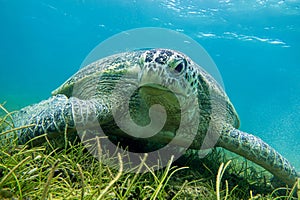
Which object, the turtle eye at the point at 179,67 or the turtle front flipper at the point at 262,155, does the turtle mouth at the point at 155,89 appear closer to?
the turtle eye at the point at 179,67

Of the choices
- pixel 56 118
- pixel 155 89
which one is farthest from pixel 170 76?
pixel 56 118

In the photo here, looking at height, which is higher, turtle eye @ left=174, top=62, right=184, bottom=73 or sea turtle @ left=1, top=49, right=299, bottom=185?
turtle eye @ left=174, top=62, right=184, bottom=73

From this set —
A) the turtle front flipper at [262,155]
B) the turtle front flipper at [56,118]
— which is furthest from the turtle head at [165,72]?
the turtle front flipper at [262,155]

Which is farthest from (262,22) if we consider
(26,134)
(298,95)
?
(298,95)

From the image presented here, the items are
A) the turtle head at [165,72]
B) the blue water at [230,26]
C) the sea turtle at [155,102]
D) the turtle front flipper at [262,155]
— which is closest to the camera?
the turtle head at [165,72]

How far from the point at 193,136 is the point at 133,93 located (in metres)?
0.97

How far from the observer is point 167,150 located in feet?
11.6

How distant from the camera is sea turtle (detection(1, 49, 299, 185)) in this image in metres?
2.67

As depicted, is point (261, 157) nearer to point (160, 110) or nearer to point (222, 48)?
point (160, 110)

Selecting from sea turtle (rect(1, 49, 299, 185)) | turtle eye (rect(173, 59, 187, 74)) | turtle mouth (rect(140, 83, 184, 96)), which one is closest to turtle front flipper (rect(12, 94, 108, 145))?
sea turtle (rect(1, 49, 299, 185))

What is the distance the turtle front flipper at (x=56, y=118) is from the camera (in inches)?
105

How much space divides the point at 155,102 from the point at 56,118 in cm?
111

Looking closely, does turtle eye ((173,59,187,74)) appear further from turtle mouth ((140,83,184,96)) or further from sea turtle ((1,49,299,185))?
turtle mouth ((140,83,184,96))

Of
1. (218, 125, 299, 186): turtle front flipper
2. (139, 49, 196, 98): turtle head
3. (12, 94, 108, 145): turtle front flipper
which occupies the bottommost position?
(218, 125, 299, 186): turtle front flipper
